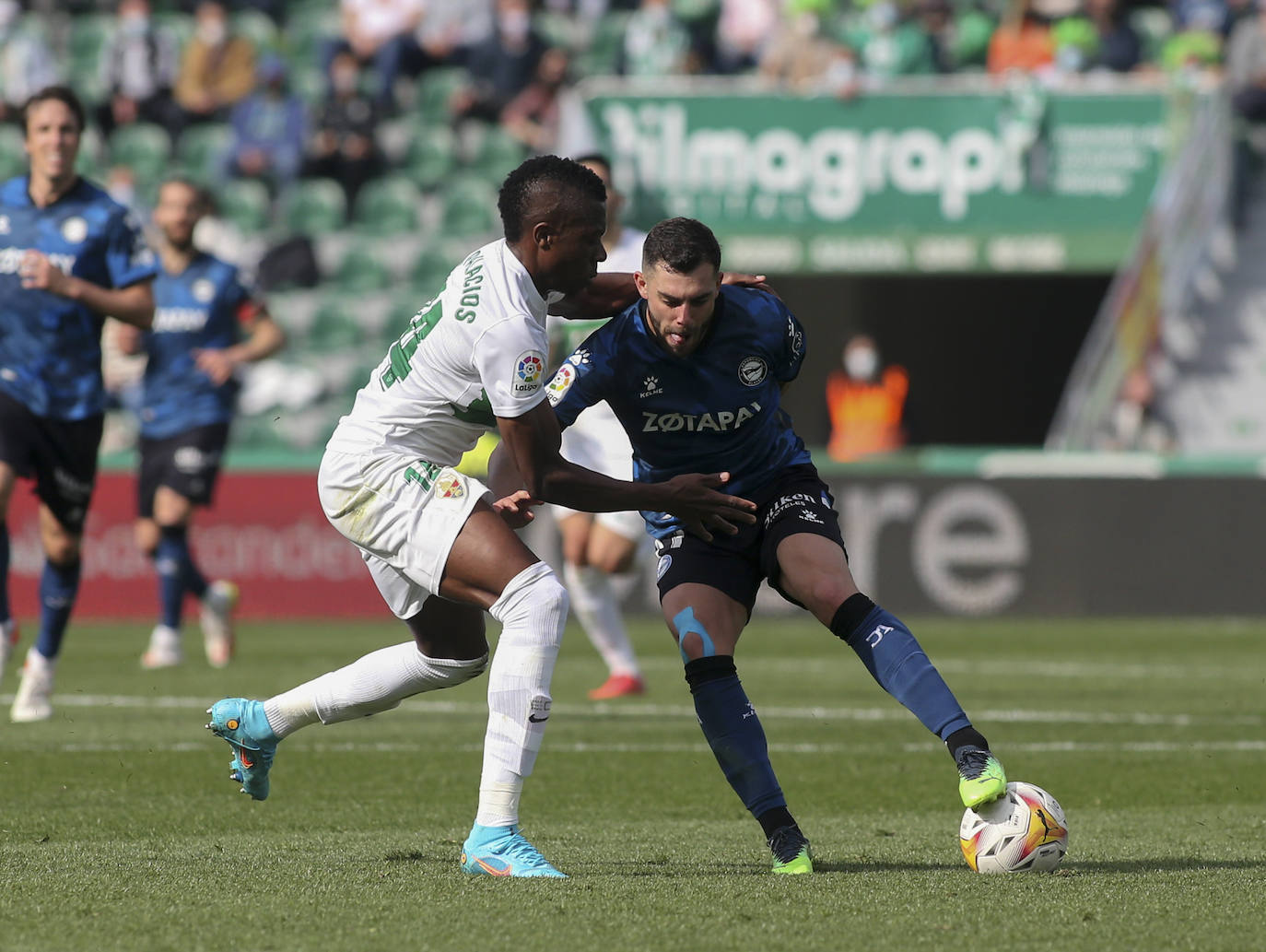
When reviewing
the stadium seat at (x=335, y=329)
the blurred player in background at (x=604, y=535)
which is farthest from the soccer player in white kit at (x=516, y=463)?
the stadium seat at (x=335, y=329)

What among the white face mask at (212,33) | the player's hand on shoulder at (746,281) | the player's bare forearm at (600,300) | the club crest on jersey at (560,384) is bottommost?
the white face mask at (212,33)

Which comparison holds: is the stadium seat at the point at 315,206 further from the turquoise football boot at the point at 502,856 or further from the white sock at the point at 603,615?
the turquoise football boot at the point at 502,856

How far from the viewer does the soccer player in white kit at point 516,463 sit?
5.22 metres

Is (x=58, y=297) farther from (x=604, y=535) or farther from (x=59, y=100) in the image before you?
(x=604, y=535)

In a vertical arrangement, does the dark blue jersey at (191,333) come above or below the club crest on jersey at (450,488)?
below

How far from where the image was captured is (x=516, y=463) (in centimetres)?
529

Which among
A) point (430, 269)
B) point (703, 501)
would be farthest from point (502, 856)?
point (430, 269)

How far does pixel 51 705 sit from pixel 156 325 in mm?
3257

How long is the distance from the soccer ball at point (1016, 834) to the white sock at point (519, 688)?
1183mm

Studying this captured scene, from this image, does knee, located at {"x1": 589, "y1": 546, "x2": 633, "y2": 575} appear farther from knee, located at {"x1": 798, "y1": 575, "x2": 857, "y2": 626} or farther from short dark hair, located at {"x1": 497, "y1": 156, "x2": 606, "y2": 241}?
short dark hair, located at {"x1": 497, "y1": 156, "x2": 606, "y2": 241}

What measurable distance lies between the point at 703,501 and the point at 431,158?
1636 centimetres

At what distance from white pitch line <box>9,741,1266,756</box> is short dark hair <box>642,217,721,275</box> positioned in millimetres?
3248

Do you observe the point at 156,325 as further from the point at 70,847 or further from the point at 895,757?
the point at 70,847

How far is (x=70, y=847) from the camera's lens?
5699 millimetres
